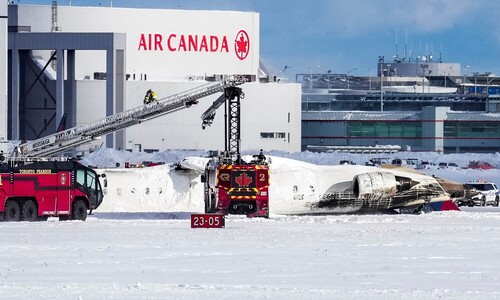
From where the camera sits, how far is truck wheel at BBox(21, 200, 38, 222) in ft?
191

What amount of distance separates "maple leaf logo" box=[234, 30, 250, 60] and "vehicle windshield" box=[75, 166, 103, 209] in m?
93.7

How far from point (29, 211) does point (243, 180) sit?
370 inches

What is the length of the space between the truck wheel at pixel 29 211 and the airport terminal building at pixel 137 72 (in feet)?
246

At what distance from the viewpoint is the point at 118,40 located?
445 feet

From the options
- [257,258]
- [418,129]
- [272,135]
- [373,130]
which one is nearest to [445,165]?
[272,135]

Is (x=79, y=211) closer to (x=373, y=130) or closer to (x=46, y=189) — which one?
(x=46, y=189)

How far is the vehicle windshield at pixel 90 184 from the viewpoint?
6111 centimetres

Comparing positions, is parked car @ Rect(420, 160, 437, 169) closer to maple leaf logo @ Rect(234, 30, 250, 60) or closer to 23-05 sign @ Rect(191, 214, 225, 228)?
maple leaf logo @ Rect(234, 30, 250, 60)

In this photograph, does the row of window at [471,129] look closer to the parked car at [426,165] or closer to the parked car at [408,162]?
the parked car at [426,165]

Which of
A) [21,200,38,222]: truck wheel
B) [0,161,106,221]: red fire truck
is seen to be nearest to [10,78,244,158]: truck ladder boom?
[0,161,106,221]: red fire truck

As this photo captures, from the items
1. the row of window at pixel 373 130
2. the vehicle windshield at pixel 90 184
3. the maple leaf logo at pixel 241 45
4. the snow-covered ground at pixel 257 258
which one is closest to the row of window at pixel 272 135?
the maple leaf logo at pixel 241 45

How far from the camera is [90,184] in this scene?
204 ft

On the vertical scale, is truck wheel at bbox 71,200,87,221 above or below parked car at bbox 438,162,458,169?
below

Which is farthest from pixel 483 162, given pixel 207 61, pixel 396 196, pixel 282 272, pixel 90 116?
pixel 282 272
